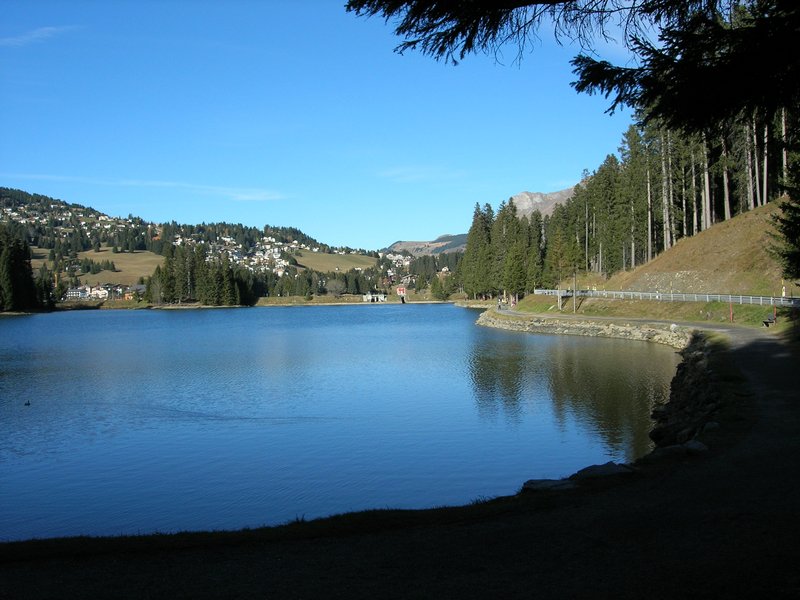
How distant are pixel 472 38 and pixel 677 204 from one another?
239 ft

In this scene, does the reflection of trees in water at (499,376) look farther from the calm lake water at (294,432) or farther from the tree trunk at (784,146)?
the tree trunk at (784,146)

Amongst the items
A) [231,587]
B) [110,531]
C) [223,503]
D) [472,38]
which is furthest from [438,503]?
[472,38]

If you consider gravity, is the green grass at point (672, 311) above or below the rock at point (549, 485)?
above

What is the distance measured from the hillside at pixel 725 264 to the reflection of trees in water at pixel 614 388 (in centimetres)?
1028

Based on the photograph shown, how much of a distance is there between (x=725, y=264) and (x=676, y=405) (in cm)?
3590

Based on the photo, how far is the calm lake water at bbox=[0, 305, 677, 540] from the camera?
1447 centimetres

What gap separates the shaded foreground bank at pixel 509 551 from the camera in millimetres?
6656

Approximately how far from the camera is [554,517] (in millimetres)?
9219

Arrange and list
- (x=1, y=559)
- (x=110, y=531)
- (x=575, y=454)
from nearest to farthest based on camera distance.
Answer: (x=1, y=559), (x=110, y=531), (x=575, y=454)

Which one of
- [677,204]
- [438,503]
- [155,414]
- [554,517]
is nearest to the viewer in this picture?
[554,517]

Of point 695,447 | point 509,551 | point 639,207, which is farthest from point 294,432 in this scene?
point 639,207

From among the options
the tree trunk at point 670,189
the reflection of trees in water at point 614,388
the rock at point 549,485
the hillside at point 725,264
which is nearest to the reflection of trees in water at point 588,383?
the reflection of trees in water at point 614,388

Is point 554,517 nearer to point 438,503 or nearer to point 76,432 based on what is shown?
point 438,503

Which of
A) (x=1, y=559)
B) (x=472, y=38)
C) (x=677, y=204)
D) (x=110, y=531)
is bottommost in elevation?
(x=110, y=531)
